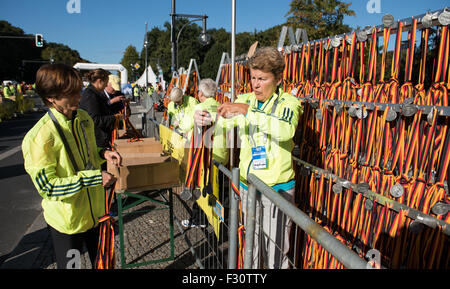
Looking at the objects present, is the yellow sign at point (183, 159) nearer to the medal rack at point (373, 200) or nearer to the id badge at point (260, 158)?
the id badge at point (260, 158)

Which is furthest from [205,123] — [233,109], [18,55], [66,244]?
[18,55]

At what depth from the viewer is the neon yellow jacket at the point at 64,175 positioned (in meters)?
1.87

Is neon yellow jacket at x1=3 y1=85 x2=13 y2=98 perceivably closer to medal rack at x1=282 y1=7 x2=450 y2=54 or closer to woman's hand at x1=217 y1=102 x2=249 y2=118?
woman's hand at x1=217 y1=102 x2=249 y2=118

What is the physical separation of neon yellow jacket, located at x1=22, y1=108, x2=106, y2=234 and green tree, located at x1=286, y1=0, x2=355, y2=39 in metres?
18.3

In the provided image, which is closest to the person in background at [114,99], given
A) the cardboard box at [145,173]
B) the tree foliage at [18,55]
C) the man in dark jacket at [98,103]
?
the man in dark jacket at [98,103]

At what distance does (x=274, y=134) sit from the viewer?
87.4 inches

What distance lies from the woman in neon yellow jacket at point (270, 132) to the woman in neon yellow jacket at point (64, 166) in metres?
1.01

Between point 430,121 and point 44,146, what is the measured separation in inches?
A: 95.3

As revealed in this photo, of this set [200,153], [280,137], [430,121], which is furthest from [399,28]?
[200,153]

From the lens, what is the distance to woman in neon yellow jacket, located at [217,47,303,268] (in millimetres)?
2227

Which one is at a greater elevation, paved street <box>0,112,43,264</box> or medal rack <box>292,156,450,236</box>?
medal rack <box>292,156,450,236</box>

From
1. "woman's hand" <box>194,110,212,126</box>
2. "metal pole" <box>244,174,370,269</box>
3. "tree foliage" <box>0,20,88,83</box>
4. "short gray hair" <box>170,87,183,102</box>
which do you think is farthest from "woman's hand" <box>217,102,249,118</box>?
"tree foliage" <box>0,20,88,83</box>

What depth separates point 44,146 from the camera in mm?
1879

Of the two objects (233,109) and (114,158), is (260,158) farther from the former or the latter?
(114,158)
